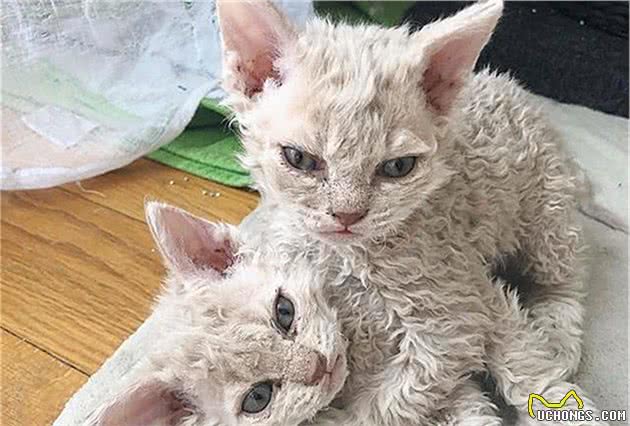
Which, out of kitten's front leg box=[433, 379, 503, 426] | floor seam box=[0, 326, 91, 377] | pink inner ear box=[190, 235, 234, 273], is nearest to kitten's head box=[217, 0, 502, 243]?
pink inner ear box=[190, 235, 234, 273]

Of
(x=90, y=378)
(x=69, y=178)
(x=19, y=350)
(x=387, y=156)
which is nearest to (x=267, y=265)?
(x=387, y=156)

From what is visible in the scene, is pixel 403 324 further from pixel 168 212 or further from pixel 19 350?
pixel 19 350

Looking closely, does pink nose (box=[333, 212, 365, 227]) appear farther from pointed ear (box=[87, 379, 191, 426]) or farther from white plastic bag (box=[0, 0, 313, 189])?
white plastic bag (box=[0, 0, 313, 189])

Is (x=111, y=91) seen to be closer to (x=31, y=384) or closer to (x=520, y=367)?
(x=31, y=384)

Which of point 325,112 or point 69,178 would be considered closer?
point 325,112

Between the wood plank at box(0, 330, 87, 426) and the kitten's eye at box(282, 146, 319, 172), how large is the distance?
517 mm

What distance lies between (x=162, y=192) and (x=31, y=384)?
1.45ft

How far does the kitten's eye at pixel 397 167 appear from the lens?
924 millimetres

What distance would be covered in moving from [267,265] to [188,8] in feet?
2.24

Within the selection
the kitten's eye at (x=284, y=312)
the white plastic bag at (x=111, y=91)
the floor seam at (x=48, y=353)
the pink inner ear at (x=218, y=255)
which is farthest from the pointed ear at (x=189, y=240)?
the white plastic bag at (x=111, y=91)

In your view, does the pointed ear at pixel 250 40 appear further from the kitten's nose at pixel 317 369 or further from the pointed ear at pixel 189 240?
the kitten's nose at pixel 317 369

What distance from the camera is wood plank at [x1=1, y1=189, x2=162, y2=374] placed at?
1343 mm

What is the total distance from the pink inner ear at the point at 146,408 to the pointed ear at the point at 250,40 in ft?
1.06

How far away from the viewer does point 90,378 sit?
1.25 metres
